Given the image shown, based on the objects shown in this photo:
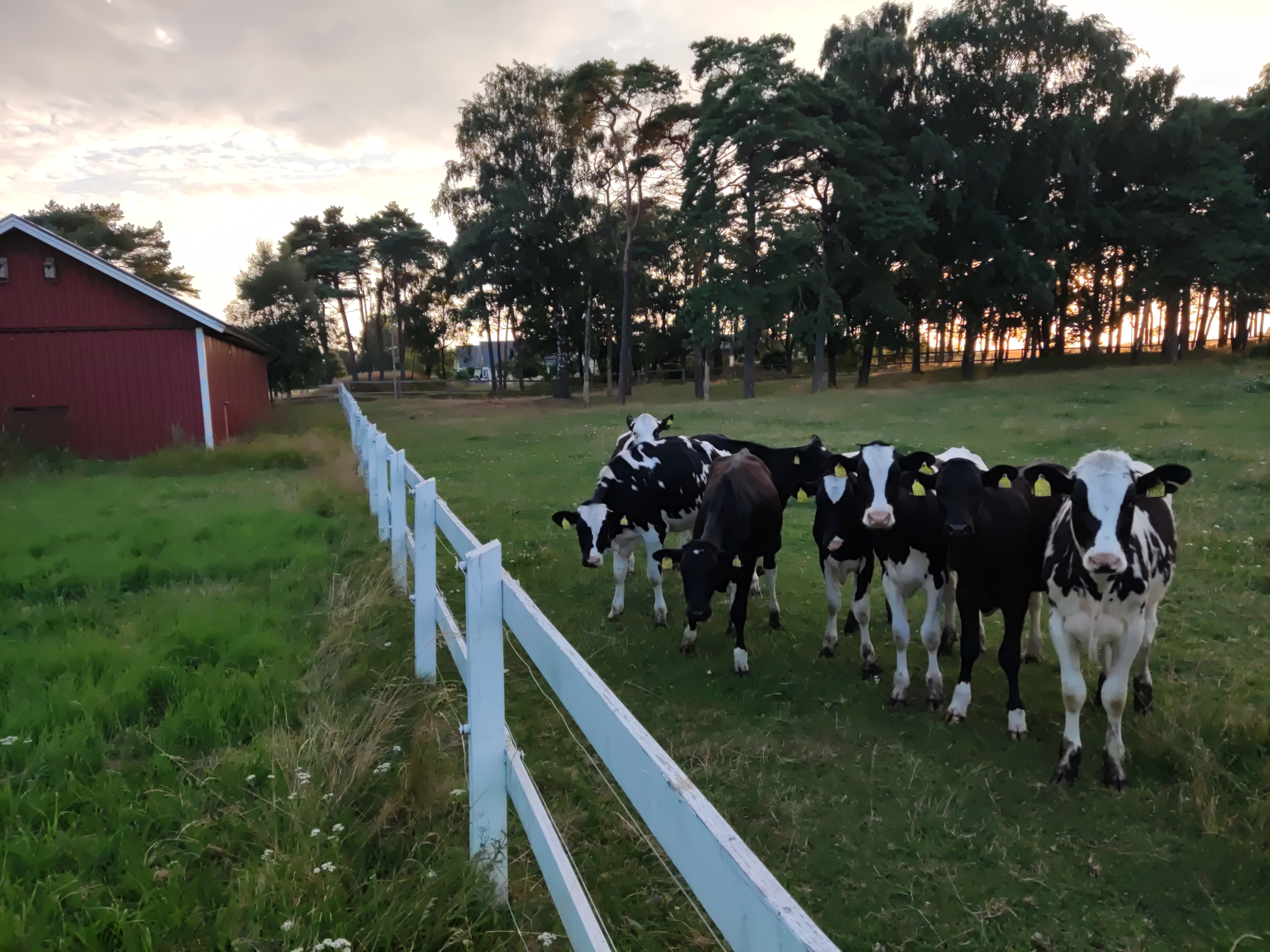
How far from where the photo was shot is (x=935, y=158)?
33.2 meters

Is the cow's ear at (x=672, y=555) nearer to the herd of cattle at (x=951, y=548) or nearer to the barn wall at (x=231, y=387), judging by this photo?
the herd of cattle at (x=951, y=548)

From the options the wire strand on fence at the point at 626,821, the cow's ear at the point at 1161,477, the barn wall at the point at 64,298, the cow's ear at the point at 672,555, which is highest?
the barn wall at the point at 64,298

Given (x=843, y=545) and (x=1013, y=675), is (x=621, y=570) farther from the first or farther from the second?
(x=1013, y=675)

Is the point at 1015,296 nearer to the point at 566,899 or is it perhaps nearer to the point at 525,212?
the point at 525,212

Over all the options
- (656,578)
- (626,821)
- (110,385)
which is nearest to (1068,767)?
(626,821)

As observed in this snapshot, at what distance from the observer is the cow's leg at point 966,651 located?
5090mm

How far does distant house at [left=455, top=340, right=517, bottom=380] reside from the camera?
56.7 m

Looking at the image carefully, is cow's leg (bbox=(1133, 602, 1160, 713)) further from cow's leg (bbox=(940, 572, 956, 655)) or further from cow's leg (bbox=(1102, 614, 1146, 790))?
A: cow's leg (bbox=(940, 572, 956, 655))

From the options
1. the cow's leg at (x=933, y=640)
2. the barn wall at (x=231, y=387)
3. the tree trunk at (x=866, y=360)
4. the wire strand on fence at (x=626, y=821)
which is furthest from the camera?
the tree trunk at (x=866, y=360)

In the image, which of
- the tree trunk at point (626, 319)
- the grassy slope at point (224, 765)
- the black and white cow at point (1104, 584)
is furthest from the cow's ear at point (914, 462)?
the tree trunk at point (626, 319)

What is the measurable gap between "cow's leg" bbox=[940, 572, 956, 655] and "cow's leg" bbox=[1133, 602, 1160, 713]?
1.30 metres

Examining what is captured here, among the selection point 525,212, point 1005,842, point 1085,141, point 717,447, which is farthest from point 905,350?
point 1005,842

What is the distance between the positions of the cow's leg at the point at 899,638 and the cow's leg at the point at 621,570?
245cm

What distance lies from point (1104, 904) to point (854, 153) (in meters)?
33.2
